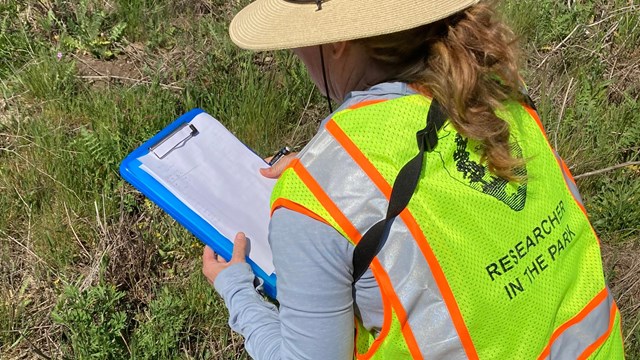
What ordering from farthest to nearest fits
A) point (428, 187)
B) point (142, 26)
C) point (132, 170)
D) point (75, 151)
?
point (142, 26)
point (75, 151)
point (132, 170)
point (428, 187)

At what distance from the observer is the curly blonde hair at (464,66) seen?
1.43m

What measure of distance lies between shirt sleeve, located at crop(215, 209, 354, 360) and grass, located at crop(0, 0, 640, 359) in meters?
1.08

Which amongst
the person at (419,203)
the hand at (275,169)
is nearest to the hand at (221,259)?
the hand at (275,169)

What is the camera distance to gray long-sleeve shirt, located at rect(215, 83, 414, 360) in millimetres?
1386

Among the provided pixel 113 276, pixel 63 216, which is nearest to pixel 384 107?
pixel 113 276

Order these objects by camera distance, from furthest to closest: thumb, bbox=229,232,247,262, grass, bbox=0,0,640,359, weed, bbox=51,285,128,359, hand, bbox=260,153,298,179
Result: 1. grass, bbox=0,0,640,359
2. weed, bbox=51,285,128,359
3. hand, bbox=260,153,298,179
4. thumb, bbox=229,232,247,262

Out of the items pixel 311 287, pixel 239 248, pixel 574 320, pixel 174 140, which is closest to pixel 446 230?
pixel 311 287

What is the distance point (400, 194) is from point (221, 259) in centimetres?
79

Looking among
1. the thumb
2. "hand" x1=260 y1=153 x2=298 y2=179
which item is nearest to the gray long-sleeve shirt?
the thumb

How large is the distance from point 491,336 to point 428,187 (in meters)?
0.35

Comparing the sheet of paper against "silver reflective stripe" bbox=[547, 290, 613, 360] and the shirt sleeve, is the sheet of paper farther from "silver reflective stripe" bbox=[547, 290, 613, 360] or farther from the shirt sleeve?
"silver reflective stripe" bbox=[547, 290, 613, 360]

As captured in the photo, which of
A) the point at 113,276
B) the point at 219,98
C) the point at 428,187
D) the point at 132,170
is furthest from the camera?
the point at 219,98

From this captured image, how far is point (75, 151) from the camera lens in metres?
2.90

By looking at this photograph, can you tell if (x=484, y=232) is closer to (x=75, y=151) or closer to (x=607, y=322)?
(x=607, y=322)
